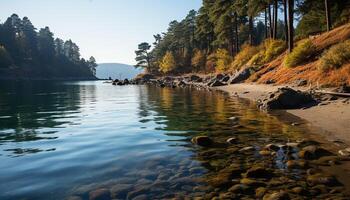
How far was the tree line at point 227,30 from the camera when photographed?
139 ft

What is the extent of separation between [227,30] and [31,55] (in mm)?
117068

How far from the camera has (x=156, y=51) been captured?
111m

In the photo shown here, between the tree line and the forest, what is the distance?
51.2 metres

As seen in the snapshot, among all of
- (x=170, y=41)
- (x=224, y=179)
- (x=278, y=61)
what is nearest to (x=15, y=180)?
(x=224, y=179)

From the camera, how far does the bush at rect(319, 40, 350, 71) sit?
22531 mm

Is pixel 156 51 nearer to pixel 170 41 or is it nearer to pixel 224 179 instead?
pixel 170 41

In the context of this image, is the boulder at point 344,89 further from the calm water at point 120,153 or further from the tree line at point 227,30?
Answer: the tree line at point 227,30

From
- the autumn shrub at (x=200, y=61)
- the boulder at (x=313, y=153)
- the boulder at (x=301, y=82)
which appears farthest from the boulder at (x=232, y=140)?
the autumn shrub at (x=200, y=61)

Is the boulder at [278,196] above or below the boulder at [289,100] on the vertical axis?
below

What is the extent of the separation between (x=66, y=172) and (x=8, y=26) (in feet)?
511

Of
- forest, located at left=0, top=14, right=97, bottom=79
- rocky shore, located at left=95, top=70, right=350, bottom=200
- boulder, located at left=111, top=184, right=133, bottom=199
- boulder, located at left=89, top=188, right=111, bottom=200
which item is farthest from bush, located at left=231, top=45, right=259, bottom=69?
forest, located at left=0, top=14, right=97, bottom=79

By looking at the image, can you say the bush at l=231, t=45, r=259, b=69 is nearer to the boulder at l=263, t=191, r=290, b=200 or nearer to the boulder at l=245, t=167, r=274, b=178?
the boulder at l=245, t=167, r=274, b=178

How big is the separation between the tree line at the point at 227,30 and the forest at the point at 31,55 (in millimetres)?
51208

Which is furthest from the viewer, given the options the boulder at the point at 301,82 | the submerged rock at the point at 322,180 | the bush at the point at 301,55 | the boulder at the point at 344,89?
the bush at the point at 301,55
